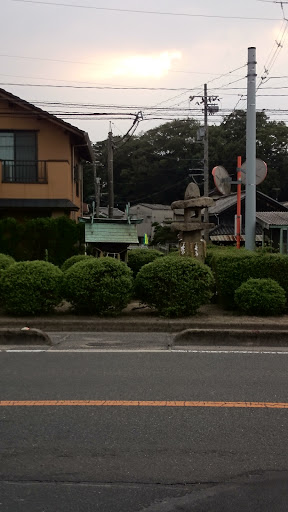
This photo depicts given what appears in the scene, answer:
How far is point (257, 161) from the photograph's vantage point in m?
14.4

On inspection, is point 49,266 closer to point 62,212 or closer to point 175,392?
point 175,392

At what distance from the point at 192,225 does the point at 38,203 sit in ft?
29.6

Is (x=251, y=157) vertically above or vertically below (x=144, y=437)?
above

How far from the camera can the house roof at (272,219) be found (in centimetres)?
2680

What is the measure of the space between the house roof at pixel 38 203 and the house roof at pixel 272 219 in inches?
436

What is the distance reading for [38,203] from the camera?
20.5 metres

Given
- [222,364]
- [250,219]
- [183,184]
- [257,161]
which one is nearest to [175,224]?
[250,219]

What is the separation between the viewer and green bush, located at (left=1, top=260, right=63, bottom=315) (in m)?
10.6

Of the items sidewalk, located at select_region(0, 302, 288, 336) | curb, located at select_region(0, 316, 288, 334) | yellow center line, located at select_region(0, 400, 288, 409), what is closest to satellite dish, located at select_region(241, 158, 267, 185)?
sidewalk, located at select_region(0, 302, 288, 336)

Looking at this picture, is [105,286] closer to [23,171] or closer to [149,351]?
[149,351]

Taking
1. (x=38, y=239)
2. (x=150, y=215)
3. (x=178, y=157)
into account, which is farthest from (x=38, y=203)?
(x=178, y=157)

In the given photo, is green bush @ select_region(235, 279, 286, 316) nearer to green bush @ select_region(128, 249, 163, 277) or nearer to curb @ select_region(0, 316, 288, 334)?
curb @ select_region(0, 316, 288, 334)

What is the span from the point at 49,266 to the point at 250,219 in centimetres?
528

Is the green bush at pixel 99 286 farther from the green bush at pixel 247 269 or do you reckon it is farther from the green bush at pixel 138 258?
the green bush at pixel 138 258
